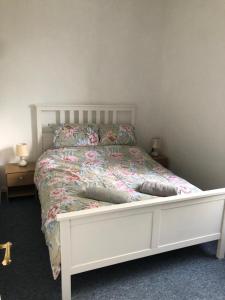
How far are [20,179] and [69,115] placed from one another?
0.98 meters

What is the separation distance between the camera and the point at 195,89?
3217 mm

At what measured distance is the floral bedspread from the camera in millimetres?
1935

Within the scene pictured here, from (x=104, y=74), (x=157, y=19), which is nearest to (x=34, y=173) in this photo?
(x=104, y=74)

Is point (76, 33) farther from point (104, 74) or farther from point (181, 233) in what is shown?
point (181, 233)

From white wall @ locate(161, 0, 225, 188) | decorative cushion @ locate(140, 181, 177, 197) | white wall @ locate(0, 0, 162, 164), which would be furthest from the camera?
white wall @ locate(0, 0, 162, 164)

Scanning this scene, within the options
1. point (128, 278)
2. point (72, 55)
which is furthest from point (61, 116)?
point (128, 278)

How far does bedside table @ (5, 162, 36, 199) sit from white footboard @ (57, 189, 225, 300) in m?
1.60

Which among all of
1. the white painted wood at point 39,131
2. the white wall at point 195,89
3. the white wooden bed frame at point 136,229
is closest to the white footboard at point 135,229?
the white wooden bed frame at point 136,229

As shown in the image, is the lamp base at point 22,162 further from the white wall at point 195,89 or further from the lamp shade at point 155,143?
the white wall at point 195,89

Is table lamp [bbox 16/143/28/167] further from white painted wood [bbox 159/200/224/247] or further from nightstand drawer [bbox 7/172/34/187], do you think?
white painted wood [bbox 159/200/224/247]

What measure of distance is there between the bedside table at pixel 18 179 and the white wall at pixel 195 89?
187 centimetres

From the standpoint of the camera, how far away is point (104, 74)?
356 centimetres

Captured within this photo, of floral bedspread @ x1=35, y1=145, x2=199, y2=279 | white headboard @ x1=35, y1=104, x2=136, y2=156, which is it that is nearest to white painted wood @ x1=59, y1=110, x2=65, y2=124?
white headboard @ x1=35, y1=104, x2=136, y2=156

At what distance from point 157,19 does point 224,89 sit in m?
1.47
